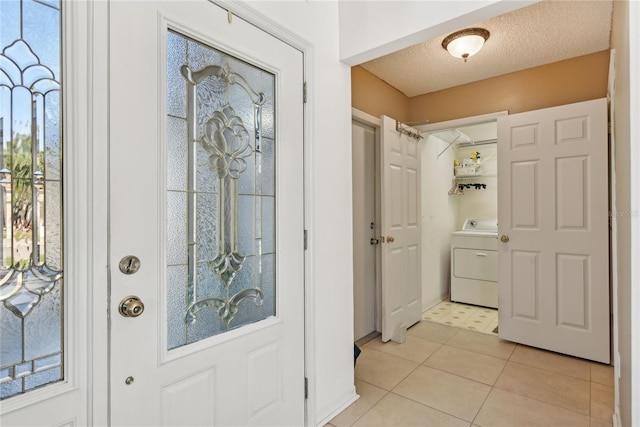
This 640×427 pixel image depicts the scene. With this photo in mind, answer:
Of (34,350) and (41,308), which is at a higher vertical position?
(41,308)

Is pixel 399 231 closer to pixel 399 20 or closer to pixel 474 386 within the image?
pixel 474 386

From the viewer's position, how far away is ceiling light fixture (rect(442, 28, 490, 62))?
242 cm

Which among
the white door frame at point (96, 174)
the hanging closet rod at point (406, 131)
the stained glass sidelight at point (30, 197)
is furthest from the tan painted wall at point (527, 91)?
the stained glass sidelight at point (30, 197)

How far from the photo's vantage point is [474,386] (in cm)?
227

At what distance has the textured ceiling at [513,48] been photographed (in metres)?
2.24

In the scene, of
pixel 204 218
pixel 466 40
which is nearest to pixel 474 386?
pixel 204 218

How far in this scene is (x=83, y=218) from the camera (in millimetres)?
1039

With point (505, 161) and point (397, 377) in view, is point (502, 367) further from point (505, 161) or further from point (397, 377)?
point (505, 161)

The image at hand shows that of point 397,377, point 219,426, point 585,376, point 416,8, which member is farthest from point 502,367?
point 416,8

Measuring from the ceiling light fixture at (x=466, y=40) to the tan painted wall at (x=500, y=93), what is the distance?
52 cm

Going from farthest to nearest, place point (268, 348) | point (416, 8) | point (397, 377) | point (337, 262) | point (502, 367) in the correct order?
point (502, 367)
point (397, 377)
point (337, 262)
point (416, 8)
point (268, 348)

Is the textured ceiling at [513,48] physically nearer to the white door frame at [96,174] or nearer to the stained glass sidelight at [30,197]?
the white door frame at [96,174]

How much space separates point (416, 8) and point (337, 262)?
141 centimetres

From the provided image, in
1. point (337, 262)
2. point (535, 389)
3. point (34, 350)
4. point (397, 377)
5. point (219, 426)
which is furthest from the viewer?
point (397, 377)
